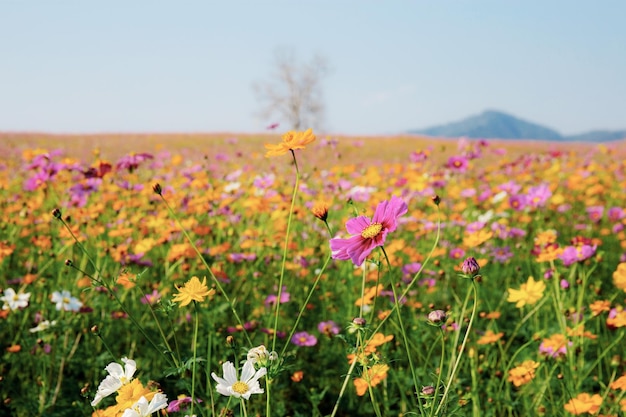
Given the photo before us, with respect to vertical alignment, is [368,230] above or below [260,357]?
above

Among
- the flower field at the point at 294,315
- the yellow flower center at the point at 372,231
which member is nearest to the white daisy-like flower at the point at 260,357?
the flower field at the point at 294,315

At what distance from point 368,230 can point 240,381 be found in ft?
1.17

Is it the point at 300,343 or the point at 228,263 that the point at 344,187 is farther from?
the point at 300,343

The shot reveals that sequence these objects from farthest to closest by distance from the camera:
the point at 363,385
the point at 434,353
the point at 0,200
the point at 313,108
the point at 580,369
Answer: the point at 313,108
the point at 0,200
the point at 434,353
the point at 580,369
the point at 363,385

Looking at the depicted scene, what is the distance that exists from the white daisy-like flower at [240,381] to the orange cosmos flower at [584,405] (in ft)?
3.00

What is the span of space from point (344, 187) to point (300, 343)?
63.2 inches

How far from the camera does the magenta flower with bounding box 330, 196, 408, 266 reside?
3.09 feet

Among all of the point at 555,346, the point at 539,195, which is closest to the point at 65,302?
the point at 555,346

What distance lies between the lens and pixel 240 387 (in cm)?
92

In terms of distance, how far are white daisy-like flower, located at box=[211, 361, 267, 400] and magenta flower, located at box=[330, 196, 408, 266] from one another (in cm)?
25

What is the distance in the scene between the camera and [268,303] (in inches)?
89.8

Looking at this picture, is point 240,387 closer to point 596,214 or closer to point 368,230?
point 368,230

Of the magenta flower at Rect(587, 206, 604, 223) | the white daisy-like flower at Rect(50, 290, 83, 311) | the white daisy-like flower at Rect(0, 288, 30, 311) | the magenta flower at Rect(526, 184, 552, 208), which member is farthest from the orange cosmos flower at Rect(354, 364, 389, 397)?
the magenta flower at Rect(587, 206, 604, 223)

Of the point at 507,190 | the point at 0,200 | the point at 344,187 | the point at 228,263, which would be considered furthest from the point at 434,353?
the point at 0,200
